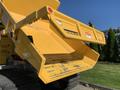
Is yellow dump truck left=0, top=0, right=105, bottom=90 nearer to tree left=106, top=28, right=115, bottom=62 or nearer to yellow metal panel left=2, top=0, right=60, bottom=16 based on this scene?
yellow metal panel left=2, top=0, right=60, bottom=16

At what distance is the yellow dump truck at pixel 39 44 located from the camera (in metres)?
4.48

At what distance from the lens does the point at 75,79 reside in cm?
619

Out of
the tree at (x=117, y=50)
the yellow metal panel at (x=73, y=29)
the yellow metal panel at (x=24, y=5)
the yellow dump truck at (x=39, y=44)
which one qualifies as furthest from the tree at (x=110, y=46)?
the yellow metal panel at (x=24, y=5)

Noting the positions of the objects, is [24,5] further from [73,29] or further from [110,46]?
[110,46]

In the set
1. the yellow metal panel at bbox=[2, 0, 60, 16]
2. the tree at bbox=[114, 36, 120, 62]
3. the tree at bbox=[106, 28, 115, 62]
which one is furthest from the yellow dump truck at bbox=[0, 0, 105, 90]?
the tree at bbox=[106, 28, 115, 62]

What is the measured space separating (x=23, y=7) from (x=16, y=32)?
1.04m

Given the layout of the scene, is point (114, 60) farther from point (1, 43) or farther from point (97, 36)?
point (1, 43)

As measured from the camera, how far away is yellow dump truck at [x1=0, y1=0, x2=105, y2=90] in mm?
4477

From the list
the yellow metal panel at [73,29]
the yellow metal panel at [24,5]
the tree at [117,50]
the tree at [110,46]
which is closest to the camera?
the yellow metal panel at [73,29]

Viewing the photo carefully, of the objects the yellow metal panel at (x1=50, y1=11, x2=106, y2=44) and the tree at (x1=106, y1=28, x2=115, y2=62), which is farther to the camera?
the tree at (x1=106, y1=28, x2=115, y2=62)

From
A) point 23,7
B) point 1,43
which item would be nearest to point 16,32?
point 1,43

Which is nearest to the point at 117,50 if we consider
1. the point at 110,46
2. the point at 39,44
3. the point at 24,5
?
the point at 110,46

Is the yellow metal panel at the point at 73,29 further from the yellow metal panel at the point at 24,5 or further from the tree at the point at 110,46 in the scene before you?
the tree at the point at 110,46

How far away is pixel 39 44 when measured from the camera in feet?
17.4
